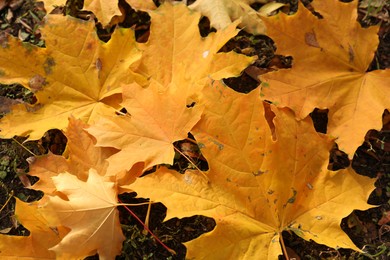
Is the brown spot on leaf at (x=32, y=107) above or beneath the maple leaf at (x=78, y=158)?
above

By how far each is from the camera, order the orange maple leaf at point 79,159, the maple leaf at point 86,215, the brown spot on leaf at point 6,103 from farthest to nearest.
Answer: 1. the brown spot on leaf at point 6,103
2. the orange maple leaf at point 79,159
3. the maple leaf at point 86,215

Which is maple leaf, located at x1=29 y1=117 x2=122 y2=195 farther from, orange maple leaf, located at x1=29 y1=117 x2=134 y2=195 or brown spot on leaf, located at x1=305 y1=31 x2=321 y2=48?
brown spot on leaf, located at x1=305 y1=31 x2=321 y2=48

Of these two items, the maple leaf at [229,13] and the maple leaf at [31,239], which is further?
the maple leaf at [229,13]

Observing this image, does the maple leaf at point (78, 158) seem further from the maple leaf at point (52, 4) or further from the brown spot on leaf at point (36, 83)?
the maple leaf at point (52, 4)

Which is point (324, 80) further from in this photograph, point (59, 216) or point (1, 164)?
point (1, 164)

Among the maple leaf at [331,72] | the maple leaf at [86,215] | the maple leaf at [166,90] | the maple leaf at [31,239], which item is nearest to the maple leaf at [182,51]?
the maple leaf at [166,90]

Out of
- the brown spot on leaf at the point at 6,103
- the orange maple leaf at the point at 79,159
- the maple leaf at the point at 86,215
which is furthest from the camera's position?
the brown spot on leaf at the point at 6,103

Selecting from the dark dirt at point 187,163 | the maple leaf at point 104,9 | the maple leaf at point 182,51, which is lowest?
the dark dirt at point 187,163
